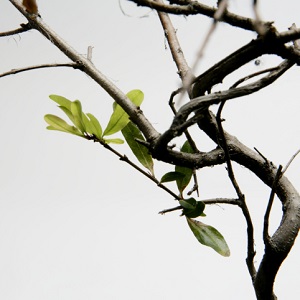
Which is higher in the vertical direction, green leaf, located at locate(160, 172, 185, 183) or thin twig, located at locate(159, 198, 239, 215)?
green leaf, located at locate(160, 172, 185, 183)

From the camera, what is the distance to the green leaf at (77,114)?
545 millimetres

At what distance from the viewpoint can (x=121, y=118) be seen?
0.58 meters

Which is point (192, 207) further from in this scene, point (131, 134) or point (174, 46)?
point (174, 46)

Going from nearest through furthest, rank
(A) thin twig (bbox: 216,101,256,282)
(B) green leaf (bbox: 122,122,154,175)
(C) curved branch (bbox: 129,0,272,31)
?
(C) curved branch (bbox: 129,0,272,31) → (A) thin twig (bbox: 216,101,256,282) → (B) green leaf (bbox: 122,122,154,175)

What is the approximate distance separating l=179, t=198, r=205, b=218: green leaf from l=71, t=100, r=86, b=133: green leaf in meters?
0.17

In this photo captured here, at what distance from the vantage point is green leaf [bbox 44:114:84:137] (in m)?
0.57

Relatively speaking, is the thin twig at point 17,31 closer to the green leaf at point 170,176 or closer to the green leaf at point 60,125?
the green leaf at point 60,125

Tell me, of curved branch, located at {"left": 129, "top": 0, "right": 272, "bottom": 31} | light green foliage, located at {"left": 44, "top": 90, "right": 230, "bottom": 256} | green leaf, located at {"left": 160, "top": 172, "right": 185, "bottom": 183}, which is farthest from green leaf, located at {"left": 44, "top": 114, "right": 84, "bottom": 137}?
curved branch, located at {"left": 129, "top": 0, "right": 272, "bottom": 31}

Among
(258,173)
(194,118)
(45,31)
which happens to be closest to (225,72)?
(194,118)

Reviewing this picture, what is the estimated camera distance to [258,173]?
21.8 inches

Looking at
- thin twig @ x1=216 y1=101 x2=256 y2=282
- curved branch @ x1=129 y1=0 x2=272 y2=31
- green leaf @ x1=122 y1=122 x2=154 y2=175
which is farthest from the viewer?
green leaf @ x1=122 y1=122 x2=154 y2=175

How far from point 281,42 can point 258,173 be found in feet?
0.77

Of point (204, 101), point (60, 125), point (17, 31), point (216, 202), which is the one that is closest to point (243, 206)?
point (216, 202)

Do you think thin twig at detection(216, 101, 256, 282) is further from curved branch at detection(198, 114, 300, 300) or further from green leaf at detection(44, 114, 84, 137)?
green leaf at detection(44, 114, 84, 137)
